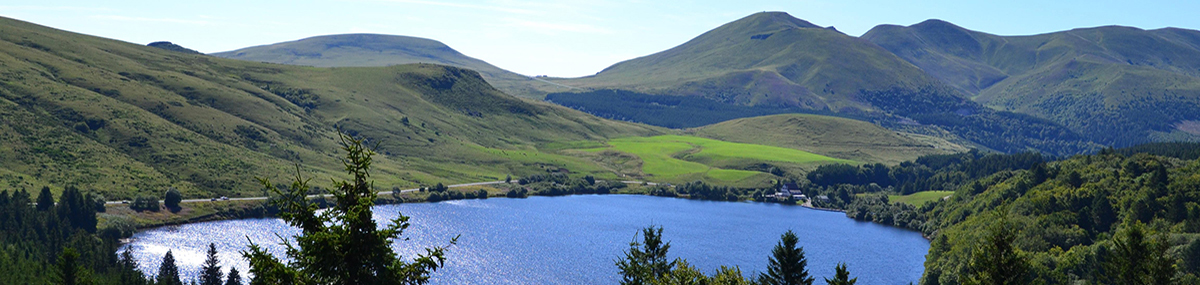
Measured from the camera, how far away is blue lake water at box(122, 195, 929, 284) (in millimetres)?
132000

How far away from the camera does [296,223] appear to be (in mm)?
23469

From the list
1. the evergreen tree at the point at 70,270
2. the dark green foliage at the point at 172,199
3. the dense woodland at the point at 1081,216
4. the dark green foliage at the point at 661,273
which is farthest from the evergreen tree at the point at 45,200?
the dense woodland at the point at 1081,216

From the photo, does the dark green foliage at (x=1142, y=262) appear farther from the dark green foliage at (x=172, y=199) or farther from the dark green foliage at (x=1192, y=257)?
the dark green foliage at (x=172, y=199)

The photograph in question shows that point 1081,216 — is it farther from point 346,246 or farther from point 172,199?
point 172,199

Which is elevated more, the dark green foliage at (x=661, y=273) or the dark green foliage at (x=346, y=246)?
the dark green foliage at (x=346, y=246)

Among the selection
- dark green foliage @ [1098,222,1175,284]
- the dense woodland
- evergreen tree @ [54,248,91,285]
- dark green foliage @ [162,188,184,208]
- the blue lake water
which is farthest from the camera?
dark green foliage @ [162,188,184,208]

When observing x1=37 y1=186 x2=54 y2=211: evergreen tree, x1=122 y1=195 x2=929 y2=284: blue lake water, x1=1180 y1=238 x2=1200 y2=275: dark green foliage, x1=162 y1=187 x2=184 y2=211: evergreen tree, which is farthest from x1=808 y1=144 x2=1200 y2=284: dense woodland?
x1=37 y1=186 x2=54 y2=211: evergreen tree

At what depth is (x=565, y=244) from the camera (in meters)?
158

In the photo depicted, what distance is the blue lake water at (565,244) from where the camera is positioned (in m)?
132

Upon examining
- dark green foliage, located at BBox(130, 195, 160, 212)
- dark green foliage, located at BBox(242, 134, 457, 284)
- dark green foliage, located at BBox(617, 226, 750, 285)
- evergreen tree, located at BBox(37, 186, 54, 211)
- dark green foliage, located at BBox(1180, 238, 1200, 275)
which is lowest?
dark green foliage, located at BBox(130, 195, 160, 212)

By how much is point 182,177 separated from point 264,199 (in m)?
18.5

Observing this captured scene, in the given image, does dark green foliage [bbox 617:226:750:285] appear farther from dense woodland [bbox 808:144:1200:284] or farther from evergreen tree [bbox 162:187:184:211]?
evergreen tree [bbox 162:187:184:211]

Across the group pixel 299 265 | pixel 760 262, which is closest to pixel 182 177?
pixel 760 262

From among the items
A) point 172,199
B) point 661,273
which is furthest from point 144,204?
point 661,273
